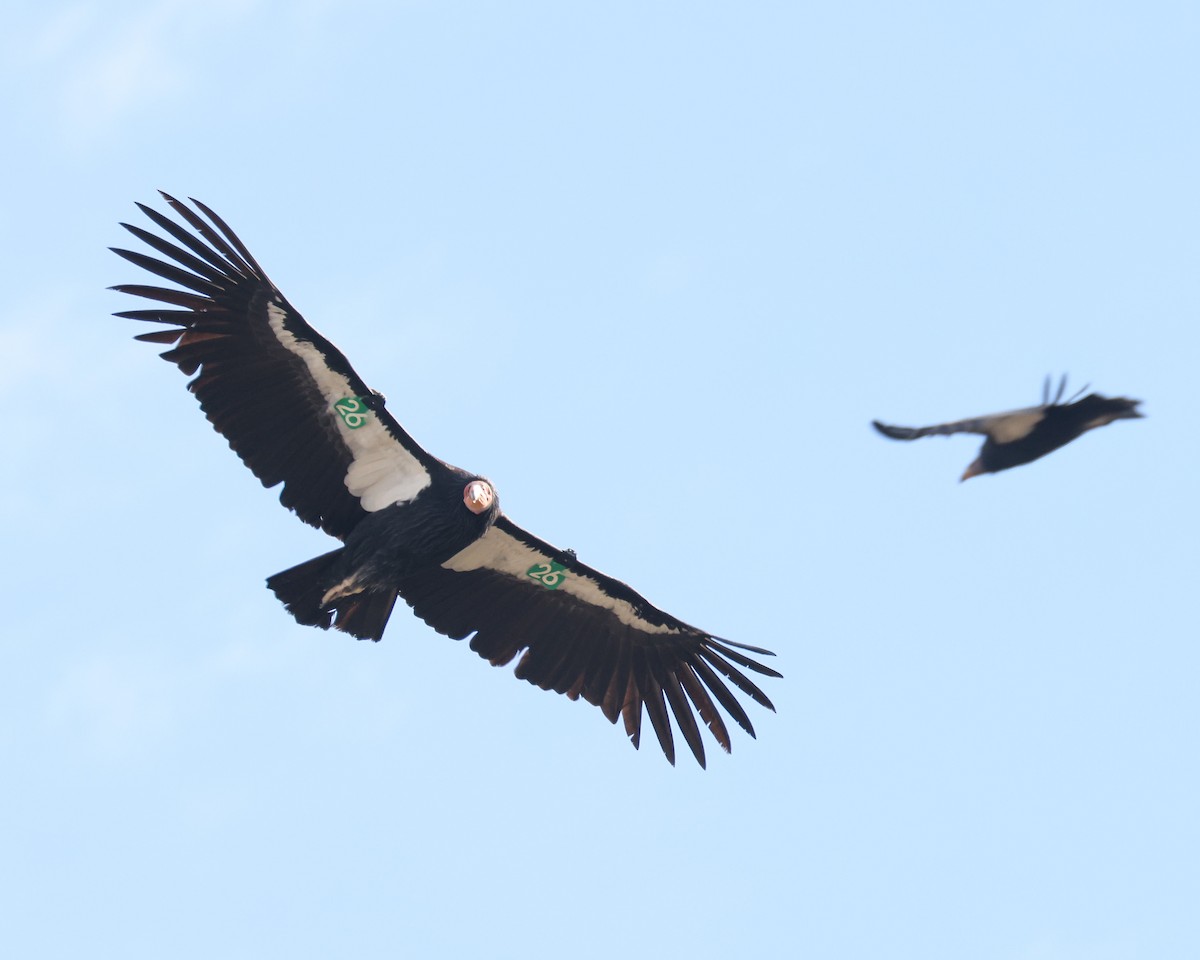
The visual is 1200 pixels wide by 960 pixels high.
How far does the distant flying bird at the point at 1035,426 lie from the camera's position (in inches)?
650

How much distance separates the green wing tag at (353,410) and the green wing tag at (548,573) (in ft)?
9.98

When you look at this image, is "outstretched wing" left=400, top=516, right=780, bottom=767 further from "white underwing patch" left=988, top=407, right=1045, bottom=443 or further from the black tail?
"white underwing patch" left=988, top=407, right=1045, bottom=443

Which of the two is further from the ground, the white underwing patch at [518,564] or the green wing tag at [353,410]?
the white underwing patch at [518,564]

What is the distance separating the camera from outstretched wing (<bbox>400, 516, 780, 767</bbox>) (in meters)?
23.1

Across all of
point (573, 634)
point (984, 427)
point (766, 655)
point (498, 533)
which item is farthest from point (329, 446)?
point (984, 427)

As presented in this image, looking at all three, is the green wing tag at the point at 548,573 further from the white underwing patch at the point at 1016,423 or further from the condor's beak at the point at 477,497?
the white underwing patch at the point at 1016,423

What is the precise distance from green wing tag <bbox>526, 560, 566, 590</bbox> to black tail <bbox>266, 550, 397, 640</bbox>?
75.0 inches

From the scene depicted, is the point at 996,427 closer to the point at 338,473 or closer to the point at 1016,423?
the point at 1016,423

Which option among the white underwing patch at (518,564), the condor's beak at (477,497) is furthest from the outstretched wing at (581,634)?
the condor's beak at (477,497)

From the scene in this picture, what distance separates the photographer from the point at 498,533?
74.7ft

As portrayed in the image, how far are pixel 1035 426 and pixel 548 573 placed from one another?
26.6 feet

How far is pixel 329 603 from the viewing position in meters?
21.6

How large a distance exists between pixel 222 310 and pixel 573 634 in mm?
5953

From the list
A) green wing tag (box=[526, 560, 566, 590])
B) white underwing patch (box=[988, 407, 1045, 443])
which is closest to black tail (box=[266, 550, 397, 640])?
green wing tag (box=[526, 560, 566, 590])
